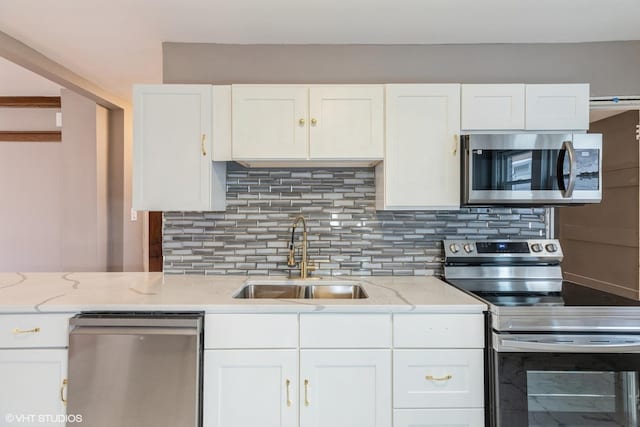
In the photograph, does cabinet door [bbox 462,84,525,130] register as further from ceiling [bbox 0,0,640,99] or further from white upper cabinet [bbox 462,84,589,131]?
ceiling [bbox 0,0,640,99]

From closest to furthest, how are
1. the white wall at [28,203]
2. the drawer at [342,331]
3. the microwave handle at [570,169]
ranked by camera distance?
1. the drawer at [342,331]
2. the microwave handle at [570,169]
3. the white wall at [28,203]

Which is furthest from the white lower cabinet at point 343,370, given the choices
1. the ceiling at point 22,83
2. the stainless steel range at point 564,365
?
the ceiling at point 22,83

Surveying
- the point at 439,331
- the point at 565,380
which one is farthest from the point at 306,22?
the point at 565,380

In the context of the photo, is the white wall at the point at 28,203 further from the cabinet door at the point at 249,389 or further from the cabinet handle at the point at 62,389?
the cabinet door at the point at 249,389

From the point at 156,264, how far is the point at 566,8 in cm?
412

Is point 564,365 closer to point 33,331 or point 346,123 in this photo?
point 346,123

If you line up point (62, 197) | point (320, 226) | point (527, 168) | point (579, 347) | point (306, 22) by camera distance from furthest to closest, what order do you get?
point (62, 197), point (320, 226), point (306, 22), point (527, 168), point (579, 347)

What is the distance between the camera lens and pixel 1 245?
3613mm

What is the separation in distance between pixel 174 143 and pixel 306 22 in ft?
3.21

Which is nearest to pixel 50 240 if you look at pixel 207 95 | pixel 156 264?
pixel 156 264

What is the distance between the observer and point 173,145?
189 cm

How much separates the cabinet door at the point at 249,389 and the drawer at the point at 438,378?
467 millimetres

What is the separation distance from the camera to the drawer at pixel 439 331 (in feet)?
5.05

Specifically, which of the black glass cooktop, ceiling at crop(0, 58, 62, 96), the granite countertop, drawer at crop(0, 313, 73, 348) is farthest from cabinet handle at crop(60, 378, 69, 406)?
ceiling at crop(0, 58, 62, 96)
